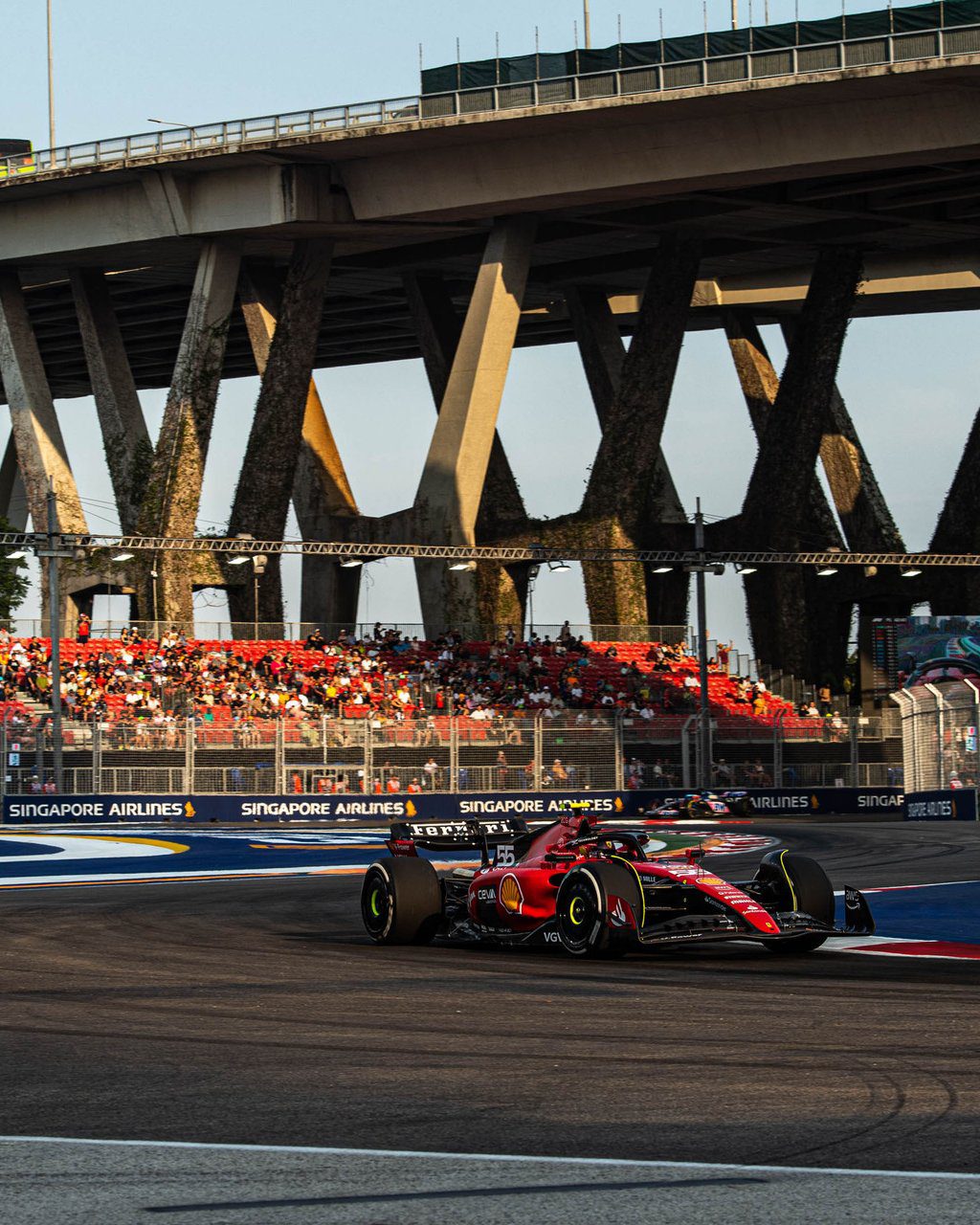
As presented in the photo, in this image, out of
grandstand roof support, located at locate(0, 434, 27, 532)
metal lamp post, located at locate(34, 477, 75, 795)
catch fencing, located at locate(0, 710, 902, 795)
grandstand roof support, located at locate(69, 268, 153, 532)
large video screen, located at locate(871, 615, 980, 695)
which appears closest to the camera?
metal lamp post, located at locate(34, 477, 75, 795)

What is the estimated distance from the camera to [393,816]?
43.1m

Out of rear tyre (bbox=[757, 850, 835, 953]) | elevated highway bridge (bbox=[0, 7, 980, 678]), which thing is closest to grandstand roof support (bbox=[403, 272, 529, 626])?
elevated highway bridge (bbox=[0, 7, 980, 678])

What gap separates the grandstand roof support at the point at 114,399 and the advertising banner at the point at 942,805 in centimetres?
3028

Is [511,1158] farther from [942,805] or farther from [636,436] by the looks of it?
[636,436]

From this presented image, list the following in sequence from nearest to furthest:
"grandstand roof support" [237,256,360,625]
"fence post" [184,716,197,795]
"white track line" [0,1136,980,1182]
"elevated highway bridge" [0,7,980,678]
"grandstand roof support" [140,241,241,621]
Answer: "white track line" [0,1136,980,1182] < "fence post" [184,716,197,795] < "elevated highway bridge" [0,7,980,678] < "grandstand roof support" [140,241,241,621] < "grandstand roof support" [237,256,360,625]

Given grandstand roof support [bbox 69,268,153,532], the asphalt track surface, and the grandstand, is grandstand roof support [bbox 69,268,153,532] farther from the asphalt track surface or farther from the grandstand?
the asphalt track surface

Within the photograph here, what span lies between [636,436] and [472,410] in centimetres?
615

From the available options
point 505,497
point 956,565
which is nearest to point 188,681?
point 505,497

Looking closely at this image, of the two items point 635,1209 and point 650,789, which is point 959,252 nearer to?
point 650,789

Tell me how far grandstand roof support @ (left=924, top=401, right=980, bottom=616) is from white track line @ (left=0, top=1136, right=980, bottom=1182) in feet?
201

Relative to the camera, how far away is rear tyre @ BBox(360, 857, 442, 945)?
15859 millimetres

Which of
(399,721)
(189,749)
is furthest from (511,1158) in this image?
(399,721)

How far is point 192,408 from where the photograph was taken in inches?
2351

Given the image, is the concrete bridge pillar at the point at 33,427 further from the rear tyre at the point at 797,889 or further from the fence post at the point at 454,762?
the rear tyre at the point at 797,889
